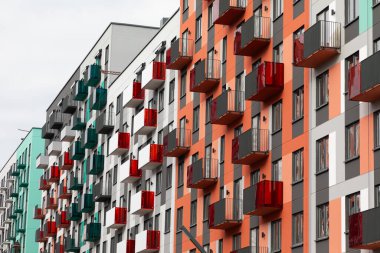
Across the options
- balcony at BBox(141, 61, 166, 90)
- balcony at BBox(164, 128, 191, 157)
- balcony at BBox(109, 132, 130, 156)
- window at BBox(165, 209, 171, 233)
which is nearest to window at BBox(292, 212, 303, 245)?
balcony at BBox(164, 128, 191, 157)

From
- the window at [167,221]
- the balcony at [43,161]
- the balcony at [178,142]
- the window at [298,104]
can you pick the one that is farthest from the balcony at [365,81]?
the balcony at [43,161]

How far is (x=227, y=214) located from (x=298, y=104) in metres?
9.74

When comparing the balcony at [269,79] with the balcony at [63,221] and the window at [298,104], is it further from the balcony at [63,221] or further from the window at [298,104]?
the balcony at [63,221]

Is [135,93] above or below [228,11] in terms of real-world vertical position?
below

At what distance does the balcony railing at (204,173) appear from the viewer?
64.5 m

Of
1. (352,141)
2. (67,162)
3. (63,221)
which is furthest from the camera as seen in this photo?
(67,162)

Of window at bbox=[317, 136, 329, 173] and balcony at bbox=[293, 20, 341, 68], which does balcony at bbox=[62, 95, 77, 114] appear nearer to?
balcony at bbox=[293, 20, 341, 68]

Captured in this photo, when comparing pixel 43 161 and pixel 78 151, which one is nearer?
pixel 78 151

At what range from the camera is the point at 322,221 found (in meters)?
49.9

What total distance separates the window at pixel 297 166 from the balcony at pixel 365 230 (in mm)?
7675

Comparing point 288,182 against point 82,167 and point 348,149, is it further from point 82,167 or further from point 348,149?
point 82,167

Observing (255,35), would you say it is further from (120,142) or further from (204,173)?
(120,142)

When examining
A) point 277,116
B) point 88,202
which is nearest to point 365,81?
point 277,116

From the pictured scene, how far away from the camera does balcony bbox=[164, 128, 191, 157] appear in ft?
231
